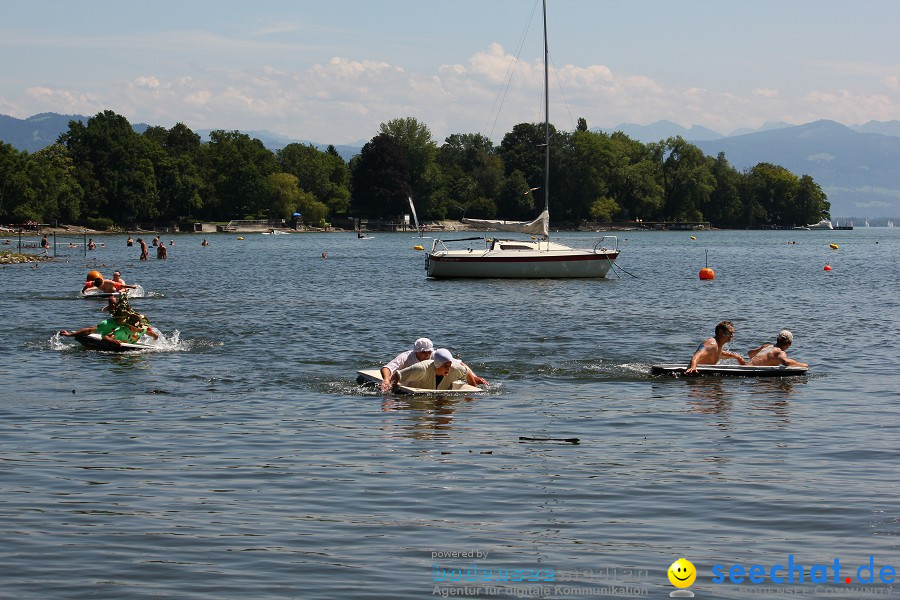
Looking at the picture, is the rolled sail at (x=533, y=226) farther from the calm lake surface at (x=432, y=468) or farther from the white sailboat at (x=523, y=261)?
the calm lake surface at (x=432, y=468)

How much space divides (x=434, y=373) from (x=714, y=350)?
22.0ft

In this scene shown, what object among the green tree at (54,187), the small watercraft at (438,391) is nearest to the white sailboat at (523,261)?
the small watercraft at (438,391)

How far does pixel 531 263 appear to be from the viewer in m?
60.1

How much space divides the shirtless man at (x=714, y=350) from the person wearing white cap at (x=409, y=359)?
6.14 metres

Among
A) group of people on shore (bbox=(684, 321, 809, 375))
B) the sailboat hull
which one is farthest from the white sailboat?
group of people on shore (bbox=(684, 321, 809, 375))

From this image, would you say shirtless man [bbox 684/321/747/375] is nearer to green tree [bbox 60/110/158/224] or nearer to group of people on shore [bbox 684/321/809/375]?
group of people on shore [bbox 684/321/809/375]

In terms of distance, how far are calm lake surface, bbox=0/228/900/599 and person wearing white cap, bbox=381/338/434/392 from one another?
450 mm

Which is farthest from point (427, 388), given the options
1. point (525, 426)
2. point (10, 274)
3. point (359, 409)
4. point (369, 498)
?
point (10, 274)

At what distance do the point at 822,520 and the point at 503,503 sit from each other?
3.72 m

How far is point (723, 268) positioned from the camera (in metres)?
86.4

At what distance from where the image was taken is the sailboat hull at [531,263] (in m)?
60.2

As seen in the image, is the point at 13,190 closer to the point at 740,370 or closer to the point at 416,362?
the point at 416,362

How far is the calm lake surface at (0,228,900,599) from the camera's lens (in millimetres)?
11492

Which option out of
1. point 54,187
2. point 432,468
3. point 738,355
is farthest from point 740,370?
point 54,187
